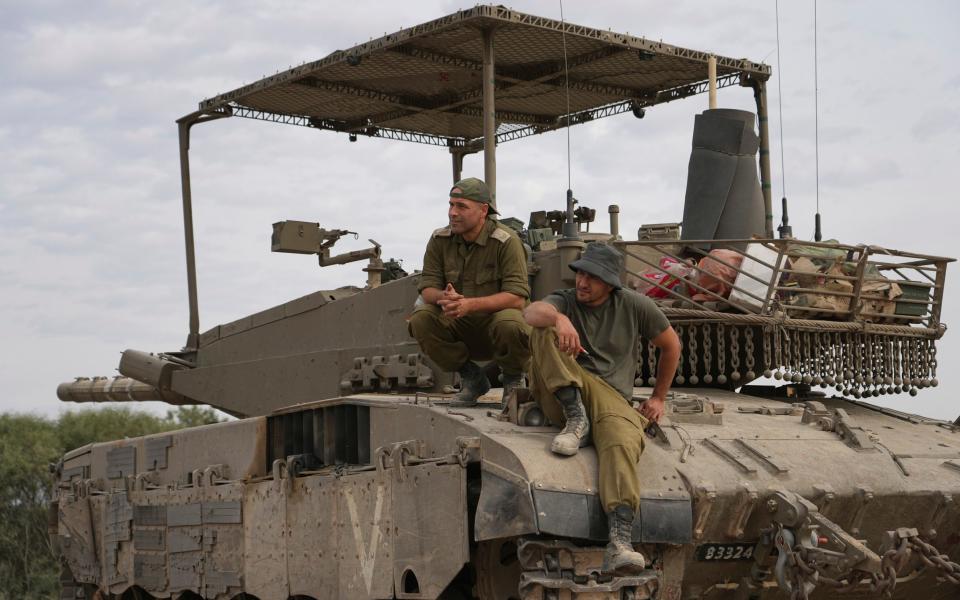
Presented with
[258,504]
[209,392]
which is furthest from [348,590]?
[209,392]

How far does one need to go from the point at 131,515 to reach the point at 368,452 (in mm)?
4148

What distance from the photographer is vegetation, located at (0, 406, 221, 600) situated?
3081 centimetres

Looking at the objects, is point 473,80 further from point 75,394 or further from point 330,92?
point 75,394

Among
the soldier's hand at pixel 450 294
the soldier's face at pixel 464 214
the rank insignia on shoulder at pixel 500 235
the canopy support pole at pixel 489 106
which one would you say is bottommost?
the soldier's hand at pixel 450 294

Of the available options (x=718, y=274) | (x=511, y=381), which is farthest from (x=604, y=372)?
(x=718, y=274)

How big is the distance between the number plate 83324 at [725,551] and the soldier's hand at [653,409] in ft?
2.80

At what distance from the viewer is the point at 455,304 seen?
9.85m

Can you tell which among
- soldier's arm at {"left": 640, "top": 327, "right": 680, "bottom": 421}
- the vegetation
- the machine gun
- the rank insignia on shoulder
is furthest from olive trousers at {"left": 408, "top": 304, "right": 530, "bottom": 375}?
the vegetation

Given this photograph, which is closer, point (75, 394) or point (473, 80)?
point (473, 80)

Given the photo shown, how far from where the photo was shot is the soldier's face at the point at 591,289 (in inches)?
364

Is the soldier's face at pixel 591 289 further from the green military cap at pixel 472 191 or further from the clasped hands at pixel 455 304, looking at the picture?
the green military cap at pixel 472 191

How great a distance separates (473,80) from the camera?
14797 mm

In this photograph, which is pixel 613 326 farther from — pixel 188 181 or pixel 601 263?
pixel 188 181

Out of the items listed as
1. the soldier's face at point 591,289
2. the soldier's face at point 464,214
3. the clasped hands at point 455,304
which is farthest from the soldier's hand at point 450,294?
the soldier's face at point 591,289
